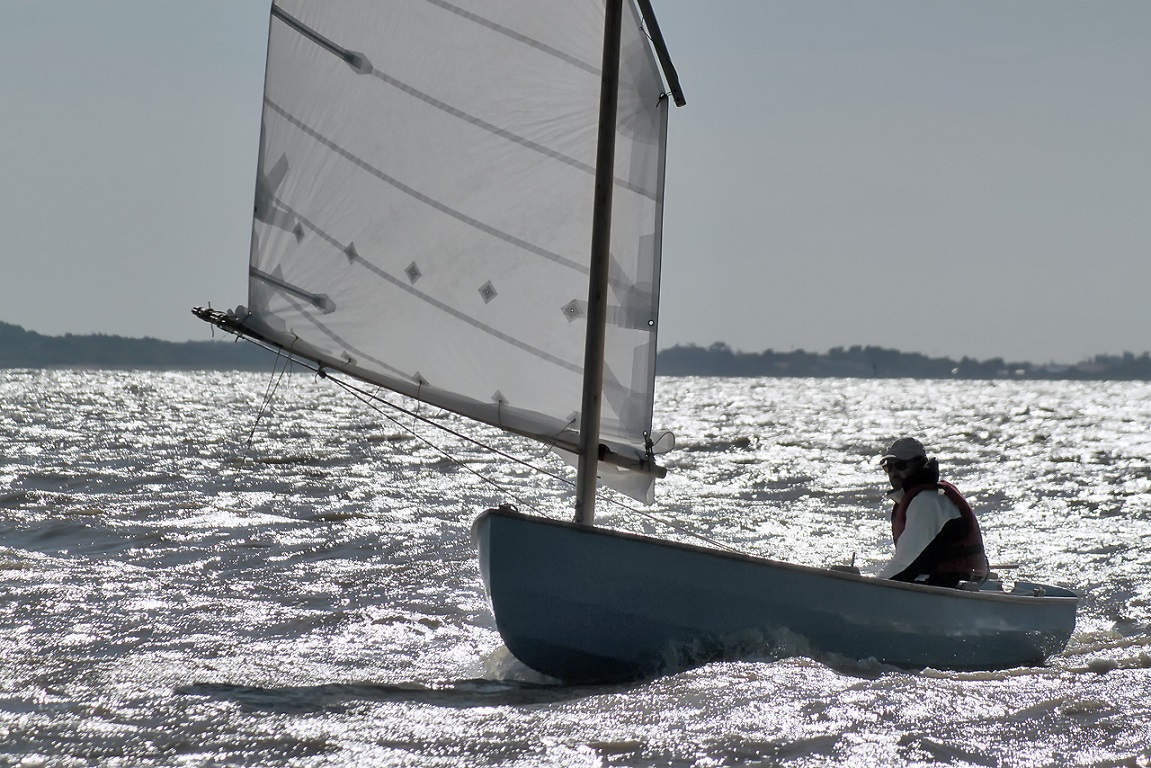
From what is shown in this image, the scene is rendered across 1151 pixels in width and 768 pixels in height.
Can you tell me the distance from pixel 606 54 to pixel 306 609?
464cm

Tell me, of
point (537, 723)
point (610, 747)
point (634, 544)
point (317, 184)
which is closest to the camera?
point (610, 747)

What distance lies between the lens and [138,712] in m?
5.80

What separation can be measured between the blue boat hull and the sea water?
0.52 feet

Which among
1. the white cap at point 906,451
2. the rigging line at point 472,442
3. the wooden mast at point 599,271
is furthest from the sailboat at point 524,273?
the white cap at point 906,451

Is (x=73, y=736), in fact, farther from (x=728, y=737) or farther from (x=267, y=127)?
(x=267, y=127)

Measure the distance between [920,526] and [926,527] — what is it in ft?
0.12

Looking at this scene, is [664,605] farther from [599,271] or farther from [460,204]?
[460,204]

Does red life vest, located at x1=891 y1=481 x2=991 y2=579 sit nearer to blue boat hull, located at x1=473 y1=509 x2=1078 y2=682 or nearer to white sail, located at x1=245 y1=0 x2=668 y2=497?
blue boat hull, located at x1=473 y1=509 x2=1078 y2=682

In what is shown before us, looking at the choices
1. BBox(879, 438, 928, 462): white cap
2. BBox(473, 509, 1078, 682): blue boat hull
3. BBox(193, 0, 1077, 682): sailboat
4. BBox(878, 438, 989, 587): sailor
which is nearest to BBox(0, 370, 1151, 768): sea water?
BBox(473, 509, 1078, 682): blue boat hull

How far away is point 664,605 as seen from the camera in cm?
634

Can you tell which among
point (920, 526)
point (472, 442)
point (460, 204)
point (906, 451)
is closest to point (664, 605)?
point (920, 526)

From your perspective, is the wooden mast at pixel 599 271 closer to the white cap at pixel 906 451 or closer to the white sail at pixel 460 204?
the white sail at pixel 460 204

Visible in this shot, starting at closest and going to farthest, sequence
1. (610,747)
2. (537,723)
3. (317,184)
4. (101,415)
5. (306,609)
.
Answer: (610,747), (537,723), (317,184), (306,609), (101,415)

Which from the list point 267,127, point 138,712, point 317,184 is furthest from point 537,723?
point 267,127
